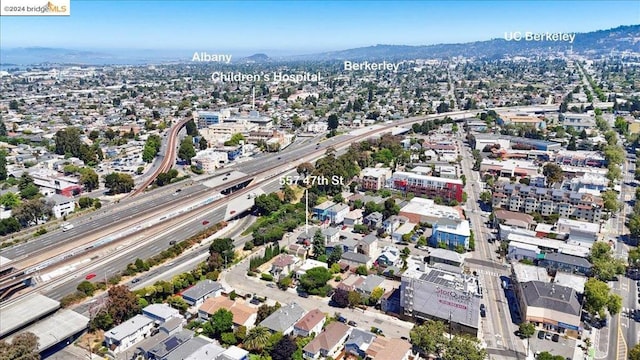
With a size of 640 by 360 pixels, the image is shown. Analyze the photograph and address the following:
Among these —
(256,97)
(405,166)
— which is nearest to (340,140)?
(405,166)

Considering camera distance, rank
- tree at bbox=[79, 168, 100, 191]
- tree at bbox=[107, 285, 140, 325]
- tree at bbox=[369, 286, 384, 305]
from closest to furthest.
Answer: tree at bbox=[107, 285, 140, 325]
tree at bbox=[369, 286, 384, 305]
tree at bbox=[79, 168, 100, 191]

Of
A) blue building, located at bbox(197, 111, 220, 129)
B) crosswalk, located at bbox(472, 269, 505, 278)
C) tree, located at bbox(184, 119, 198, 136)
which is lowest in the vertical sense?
crosswalk, located at bbox(472, 269, 505, 278)

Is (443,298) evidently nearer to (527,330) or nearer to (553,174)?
(527,330)

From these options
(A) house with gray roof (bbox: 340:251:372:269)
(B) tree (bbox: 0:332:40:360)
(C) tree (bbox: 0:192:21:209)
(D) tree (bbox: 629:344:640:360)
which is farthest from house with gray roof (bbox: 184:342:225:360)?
(C) tree (bbox: 0:192:21:209)

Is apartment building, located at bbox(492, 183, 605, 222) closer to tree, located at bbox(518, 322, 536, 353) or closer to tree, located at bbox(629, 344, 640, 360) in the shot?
tree, located at bbox(518, 322, 536, 353)

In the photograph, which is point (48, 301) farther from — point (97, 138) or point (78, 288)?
point (97, 138)

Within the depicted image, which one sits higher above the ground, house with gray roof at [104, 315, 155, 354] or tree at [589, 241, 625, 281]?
tree at [589, 241, 625, 281]

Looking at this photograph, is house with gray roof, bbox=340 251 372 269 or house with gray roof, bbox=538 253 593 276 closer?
house with gray roof, bbox=538 253 593 276

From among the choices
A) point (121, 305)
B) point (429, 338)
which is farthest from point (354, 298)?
point (121, 305)
